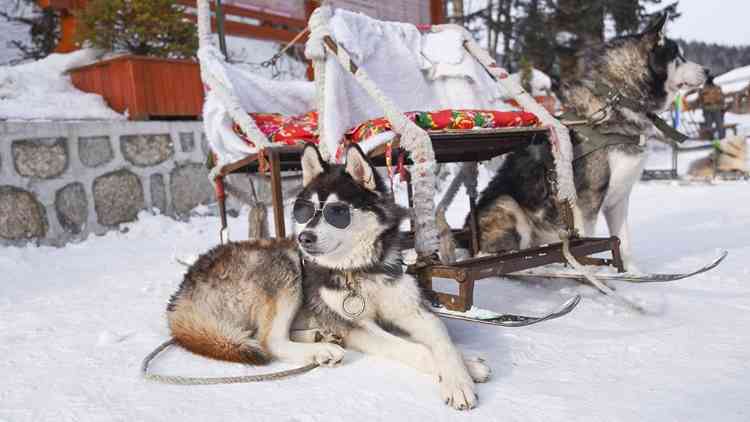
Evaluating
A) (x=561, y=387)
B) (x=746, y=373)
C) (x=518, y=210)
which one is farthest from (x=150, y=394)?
(x=518, y=210)

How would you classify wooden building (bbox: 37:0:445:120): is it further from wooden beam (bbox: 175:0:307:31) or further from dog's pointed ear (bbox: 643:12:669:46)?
dog's pointed ear (bbox: 643:12:669:46)

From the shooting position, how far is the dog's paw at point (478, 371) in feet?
5.98

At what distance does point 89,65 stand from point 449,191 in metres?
5.10

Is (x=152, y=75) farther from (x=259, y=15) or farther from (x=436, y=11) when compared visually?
(x=436, y=11)

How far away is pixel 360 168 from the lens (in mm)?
2152

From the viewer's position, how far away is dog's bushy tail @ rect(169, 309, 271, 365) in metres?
2.01

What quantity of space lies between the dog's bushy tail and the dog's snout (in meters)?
0.49

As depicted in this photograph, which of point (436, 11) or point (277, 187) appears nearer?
point (277, 187)

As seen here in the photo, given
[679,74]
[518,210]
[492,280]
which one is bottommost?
[492,280]

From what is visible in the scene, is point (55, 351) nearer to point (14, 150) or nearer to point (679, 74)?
point (14, 150)

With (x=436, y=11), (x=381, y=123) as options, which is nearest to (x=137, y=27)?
(x=381, y=123)

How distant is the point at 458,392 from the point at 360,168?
1.02m

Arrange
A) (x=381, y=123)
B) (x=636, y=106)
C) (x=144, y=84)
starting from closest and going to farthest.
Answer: (x=381, y=123) < (x=636, y=106) < (x=144, y=84)

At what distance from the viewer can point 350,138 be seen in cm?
274
